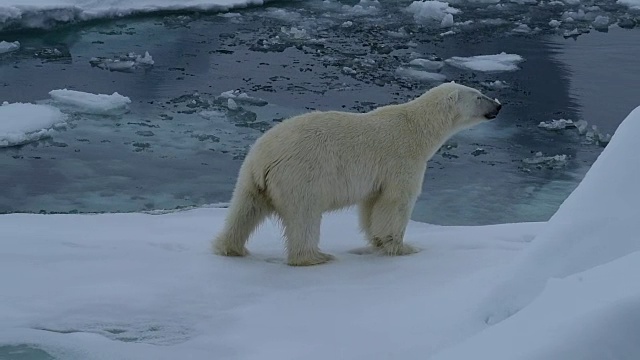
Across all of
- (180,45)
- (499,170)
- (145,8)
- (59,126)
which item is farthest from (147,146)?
(145,8)

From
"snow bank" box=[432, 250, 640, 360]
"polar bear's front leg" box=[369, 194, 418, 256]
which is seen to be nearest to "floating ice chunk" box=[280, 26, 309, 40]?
→ "polar bear's front leg" box=[369, 194, 418, 256]

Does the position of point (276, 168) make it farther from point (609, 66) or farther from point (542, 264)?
point (609, 66)

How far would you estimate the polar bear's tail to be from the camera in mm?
4293

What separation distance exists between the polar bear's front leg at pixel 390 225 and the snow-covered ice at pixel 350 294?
13cm

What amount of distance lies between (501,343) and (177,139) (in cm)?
642

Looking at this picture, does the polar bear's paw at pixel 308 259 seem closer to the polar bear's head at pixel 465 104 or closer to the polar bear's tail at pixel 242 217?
the polar bear's tail at pixel 242 217

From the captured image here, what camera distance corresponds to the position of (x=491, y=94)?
390 inches

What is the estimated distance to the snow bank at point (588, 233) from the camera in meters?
2.44

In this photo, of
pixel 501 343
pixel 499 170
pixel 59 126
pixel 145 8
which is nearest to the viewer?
pixel 501 343

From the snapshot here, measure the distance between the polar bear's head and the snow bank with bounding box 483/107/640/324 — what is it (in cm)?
217

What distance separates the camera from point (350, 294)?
3443 millimetres

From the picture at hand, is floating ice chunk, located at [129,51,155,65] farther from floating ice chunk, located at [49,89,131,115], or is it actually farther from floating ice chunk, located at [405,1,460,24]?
floating ice chunk, located at [405,1,460,24]

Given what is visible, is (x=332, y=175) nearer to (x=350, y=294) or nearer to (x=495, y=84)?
(x=350, y=294)

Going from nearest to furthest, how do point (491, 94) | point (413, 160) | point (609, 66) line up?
point (413, 160), point (491, 94), point (609, 66)
